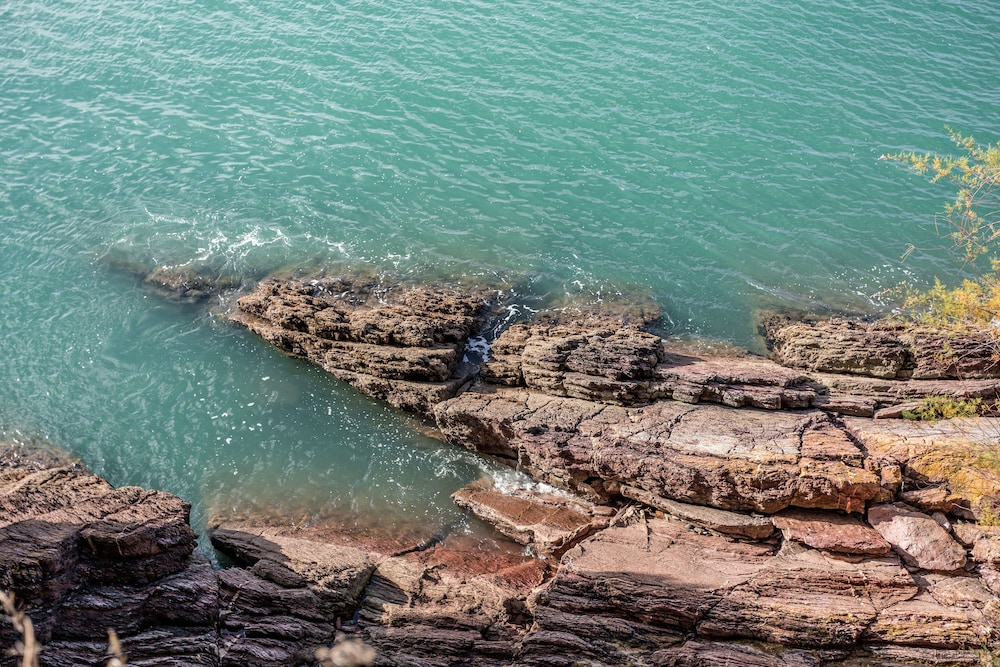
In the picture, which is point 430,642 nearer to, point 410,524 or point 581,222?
point 410,524

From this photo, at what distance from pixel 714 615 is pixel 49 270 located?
84.3 feet

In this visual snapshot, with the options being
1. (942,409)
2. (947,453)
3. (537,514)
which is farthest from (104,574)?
(942,409)

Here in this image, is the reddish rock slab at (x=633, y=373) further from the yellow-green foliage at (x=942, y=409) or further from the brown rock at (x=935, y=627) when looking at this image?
the brown rock at (x=935, y=627)

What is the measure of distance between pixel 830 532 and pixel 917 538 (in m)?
1.67

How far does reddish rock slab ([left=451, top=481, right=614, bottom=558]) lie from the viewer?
17.6 m

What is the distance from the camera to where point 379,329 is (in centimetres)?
2231

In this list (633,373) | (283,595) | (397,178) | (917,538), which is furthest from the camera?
(397,178)

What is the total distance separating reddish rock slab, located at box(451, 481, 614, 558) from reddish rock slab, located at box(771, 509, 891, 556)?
4187 mm

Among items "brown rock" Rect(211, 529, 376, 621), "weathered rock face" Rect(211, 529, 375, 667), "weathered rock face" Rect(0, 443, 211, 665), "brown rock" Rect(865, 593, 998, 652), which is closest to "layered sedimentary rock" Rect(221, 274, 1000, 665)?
"brown rock" Rect(865, 593, 998, 652)

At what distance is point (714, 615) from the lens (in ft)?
46.7

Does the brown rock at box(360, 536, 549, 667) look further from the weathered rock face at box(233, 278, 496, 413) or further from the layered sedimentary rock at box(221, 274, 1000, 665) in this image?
the weathered rock face at box(233, 278, 496, 413)

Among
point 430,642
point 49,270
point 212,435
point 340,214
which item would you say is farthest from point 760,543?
point 49,270

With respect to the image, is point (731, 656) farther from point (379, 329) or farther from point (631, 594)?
point (379, 329)

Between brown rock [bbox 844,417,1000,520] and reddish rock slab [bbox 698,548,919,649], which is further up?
brown rock [bbox 844,417,1000,520]
